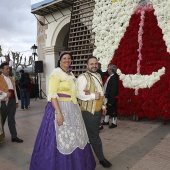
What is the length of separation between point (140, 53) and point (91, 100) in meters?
3.21

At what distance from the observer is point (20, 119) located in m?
6.10

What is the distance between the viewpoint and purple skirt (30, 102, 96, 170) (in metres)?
2.22

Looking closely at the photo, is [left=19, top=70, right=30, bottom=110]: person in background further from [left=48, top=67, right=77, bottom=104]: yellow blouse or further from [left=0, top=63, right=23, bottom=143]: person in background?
[left=48, top=67, right=77, bottom=104]: yellow blouse

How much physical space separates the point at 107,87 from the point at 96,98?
231 cm

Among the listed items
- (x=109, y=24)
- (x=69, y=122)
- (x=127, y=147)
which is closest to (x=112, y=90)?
(x=127, y=147)

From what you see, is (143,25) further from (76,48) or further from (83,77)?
(83,77)

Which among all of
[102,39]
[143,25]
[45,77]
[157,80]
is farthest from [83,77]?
[45,77]

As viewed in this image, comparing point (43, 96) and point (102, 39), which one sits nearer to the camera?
point (102, 39)

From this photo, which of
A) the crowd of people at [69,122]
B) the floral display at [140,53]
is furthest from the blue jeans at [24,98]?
the crowd of people at [69,122]

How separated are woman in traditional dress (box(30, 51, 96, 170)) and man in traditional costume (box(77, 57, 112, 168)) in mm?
178

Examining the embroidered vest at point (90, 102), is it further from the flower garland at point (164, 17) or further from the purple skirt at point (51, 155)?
the flower garland at point (164, 17)

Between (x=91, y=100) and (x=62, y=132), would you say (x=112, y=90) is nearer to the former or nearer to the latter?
(x=91, y=100)

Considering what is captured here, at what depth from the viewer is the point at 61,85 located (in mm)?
2324

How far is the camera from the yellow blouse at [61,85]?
2.26 m
